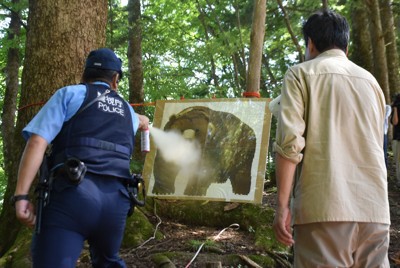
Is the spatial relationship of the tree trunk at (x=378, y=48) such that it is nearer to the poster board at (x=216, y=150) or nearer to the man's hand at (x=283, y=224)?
the poster board at (x=216, y=150)

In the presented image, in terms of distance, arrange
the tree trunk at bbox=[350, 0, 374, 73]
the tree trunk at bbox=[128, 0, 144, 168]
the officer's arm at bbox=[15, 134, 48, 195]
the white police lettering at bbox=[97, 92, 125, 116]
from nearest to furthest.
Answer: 1. the officer's arm at bbox=[15, 134, 48, 195]
2. the white police lettering at bbox=[97, 92, 125, 116]
3. the tree trunk at bbox=[128, 0, 144, 168]
4. the tree trunk at bbox=[350, 0, 374, 73]

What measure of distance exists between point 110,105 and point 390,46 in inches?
466

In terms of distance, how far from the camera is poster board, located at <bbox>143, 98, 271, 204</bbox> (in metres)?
5.55

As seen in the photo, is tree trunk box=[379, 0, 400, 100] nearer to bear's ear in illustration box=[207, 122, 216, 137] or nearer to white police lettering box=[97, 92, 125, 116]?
bear's ear in illustration box=[207, 122, 216, 137]

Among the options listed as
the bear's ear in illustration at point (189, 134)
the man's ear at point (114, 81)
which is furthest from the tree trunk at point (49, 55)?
the man's ear at point (114, 81)

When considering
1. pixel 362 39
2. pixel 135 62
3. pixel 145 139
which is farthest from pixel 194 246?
pixel 362 39

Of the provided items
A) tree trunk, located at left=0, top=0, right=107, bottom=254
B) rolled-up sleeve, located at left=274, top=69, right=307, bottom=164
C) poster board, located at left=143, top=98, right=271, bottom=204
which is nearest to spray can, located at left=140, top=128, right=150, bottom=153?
tree trunk, located at left=0, top=0, right=107, bottom=254

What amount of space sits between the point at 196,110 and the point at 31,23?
2283 mm

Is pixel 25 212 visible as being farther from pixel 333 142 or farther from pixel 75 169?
pixel 333 142

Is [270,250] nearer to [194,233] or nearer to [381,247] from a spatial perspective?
[194,233]

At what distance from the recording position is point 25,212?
250 cm

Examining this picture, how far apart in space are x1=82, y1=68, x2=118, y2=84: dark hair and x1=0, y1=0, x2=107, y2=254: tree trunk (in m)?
2.02

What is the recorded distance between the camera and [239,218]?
583 centimetres

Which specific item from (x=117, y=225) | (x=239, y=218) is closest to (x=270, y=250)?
(x=239, y=218)
